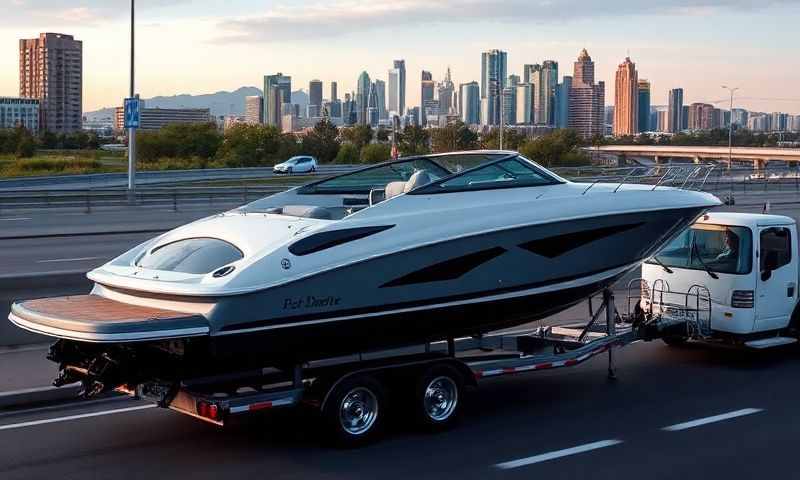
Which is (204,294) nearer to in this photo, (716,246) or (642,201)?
(642,201)

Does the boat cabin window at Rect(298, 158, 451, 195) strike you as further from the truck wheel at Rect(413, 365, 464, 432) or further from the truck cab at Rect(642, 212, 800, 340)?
the truck cab at Rect(642, 212, 800, 340)

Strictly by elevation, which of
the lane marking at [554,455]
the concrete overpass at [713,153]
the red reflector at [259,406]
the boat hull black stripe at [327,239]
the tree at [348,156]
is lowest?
the lane marking at [554,455]

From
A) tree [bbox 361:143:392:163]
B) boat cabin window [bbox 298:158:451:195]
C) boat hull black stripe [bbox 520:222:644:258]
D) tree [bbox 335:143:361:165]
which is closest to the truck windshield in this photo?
boat hull black stripe [bbox 520:222:644:258]

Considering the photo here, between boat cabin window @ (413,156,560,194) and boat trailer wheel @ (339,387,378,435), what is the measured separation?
2.08 m

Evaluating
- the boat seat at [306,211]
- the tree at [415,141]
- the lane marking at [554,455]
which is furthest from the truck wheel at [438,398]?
the tree at [415,141]

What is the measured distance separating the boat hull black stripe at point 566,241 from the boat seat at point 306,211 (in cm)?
190

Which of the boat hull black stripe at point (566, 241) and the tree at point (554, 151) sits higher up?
the tree at point (554, 151)

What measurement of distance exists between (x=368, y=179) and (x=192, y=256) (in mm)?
2562

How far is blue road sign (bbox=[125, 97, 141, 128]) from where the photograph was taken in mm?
39156

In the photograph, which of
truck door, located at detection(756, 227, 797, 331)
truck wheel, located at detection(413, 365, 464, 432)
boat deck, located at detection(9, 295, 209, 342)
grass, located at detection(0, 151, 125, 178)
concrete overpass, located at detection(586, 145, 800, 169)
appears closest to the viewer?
boat deck, located at detection(9, 295, 209, 342)

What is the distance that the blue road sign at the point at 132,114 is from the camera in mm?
39156

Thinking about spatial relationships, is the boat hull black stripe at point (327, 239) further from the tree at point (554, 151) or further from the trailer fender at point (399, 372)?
the tree at point (554, 151)

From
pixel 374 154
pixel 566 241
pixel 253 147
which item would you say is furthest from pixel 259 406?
pixel 253 147

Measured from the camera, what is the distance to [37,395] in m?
10.9
